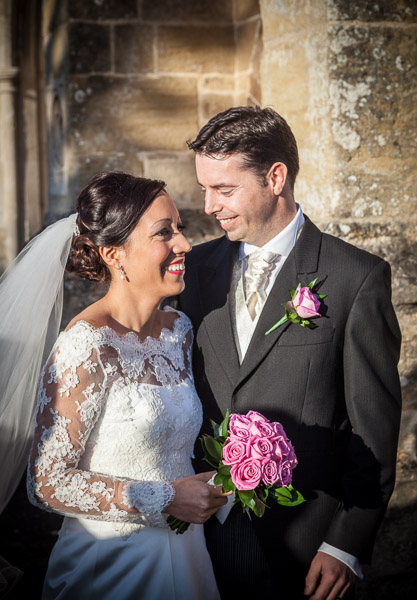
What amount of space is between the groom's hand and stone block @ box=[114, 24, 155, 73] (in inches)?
112

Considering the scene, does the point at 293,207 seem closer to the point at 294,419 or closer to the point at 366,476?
the point at 294,419

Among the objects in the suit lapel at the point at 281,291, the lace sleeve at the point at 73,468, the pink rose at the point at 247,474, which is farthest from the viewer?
the suit lapel at the point at 281,291

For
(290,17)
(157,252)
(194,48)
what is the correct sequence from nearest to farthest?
(157,252) < (290,17) < (194,48)

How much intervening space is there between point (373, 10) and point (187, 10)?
1299mm

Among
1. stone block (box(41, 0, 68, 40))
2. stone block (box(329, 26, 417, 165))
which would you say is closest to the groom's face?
stone block (box(329, 26, 417, 165))

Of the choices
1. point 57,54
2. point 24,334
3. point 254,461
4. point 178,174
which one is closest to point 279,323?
point 254,461

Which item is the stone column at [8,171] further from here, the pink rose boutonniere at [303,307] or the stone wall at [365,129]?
the pink rose boutonniere at [303,307]

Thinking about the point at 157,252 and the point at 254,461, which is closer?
the point at 254,461

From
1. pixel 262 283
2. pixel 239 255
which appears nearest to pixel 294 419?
pixel 262 283

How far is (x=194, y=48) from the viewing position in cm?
398

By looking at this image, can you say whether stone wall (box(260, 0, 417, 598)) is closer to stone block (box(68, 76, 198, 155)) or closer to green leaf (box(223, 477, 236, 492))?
stone block (box(68, 76, 198, 155))

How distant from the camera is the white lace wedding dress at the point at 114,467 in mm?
2252

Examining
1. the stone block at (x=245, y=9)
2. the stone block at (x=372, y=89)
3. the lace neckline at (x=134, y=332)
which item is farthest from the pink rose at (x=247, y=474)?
the stone block at (x=245, y=9)

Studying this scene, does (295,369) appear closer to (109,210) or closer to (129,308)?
(129,308)
